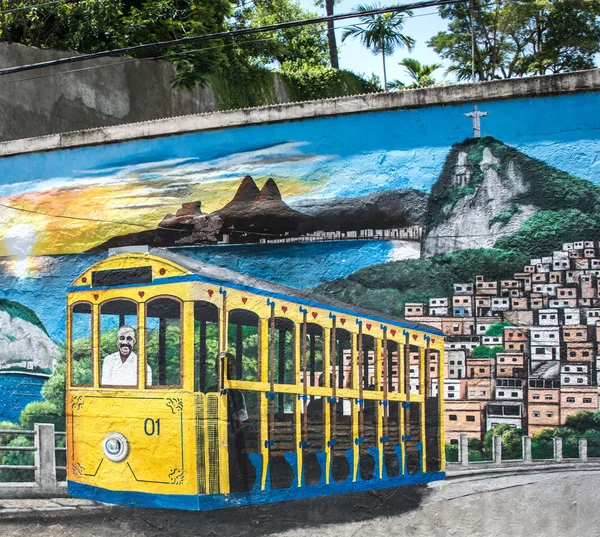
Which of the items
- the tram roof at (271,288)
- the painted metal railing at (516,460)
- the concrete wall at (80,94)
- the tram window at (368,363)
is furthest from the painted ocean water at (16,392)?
the painted metal railing at (516,460)

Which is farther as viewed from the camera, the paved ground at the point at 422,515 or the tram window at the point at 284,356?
the tram window at the point at 284,356

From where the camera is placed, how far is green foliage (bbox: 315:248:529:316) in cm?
662

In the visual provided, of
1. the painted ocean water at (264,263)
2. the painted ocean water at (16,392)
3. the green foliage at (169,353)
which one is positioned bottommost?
the painted ocean water at (16,392)

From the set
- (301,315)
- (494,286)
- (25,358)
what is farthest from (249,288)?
(25,358)

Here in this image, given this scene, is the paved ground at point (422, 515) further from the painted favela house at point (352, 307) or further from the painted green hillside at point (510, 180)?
the painted green hillside at point (510, 180)

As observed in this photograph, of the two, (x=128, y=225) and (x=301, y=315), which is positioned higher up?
(x=128, y=225)

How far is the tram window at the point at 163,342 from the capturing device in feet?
22.3

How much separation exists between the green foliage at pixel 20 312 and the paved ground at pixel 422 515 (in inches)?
75.7

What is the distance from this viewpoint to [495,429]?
647cm

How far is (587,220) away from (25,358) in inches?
218

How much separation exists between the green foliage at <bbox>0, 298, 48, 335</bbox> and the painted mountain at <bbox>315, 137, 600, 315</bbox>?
300 centimetres

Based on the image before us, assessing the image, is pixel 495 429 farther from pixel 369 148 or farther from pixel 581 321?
pixel 369 148

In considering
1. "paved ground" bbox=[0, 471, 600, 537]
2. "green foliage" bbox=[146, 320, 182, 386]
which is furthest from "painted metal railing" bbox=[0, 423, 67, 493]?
"green foliage" bbox=[146, 320, 182, 386]

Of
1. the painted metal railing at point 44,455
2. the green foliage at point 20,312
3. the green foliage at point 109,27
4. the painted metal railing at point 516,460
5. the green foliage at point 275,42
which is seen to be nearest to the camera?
the painted metal railing at point 516,460
